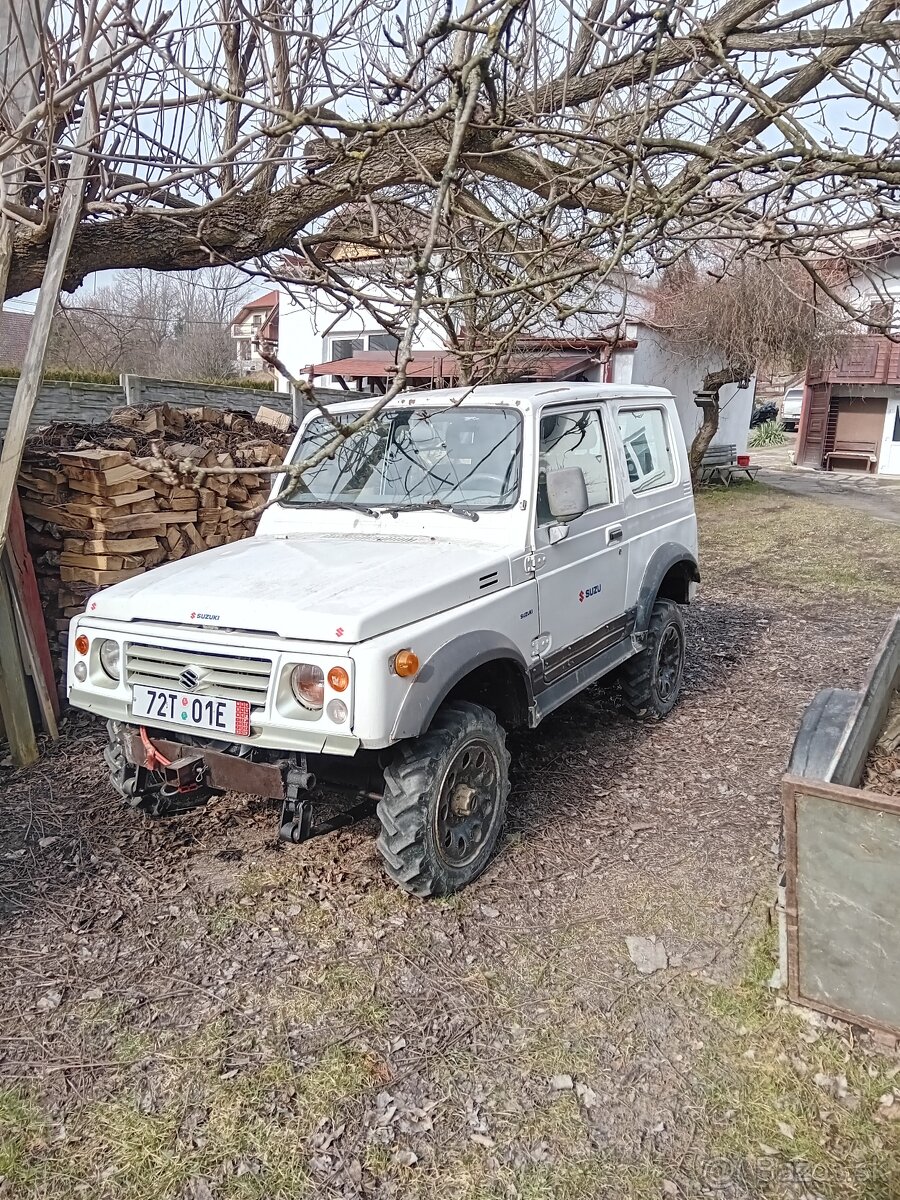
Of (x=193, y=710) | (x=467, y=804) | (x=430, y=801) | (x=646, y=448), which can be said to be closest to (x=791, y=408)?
(x=646, y=448)

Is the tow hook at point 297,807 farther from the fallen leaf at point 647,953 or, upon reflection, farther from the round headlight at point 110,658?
the fallen leaf at point 647,953

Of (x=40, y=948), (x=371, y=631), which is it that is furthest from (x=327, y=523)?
(x=40, y=948)

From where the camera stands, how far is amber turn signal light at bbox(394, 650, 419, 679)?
9.59 feet

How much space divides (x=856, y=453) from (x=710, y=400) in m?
11.9

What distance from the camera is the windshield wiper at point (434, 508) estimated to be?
3.88m

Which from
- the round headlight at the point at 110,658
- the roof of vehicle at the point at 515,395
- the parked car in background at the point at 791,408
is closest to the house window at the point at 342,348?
the roof of vehicle at the point at 515,395

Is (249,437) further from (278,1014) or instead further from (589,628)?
(278,1014)

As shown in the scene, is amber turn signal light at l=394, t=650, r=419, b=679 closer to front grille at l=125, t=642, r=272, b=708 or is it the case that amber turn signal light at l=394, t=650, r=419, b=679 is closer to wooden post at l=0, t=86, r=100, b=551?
front grille at l=125, t=642, r=272, b=708

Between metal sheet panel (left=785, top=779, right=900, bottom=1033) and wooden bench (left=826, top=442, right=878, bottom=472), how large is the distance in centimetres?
2712

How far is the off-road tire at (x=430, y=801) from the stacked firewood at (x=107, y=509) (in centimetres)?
225

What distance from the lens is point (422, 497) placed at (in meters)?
4.07

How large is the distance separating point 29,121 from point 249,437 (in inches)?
128

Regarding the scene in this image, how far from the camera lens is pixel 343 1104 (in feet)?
7.88

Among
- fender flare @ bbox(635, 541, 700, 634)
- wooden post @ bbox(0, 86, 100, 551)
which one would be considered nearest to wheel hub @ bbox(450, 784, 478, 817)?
fender flare @ bbox(635, 541, 700, 634)
